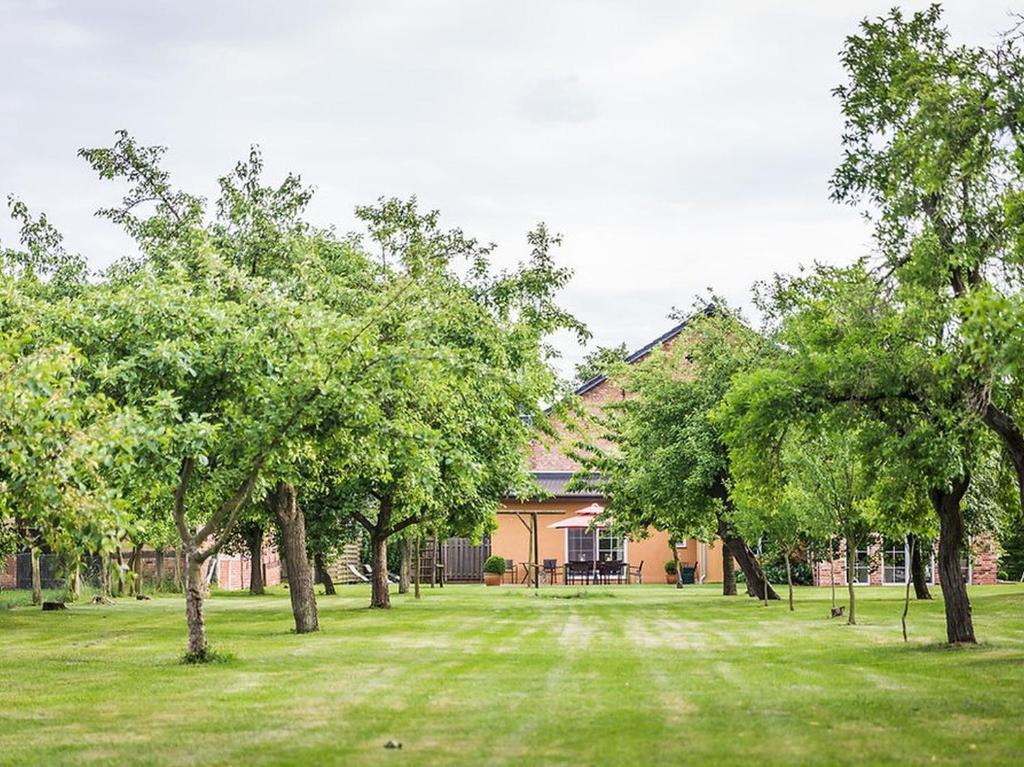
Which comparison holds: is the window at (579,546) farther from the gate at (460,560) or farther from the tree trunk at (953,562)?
the tree trunk at (953,562)

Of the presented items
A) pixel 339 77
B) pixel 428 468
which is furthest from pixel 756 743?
pixel 339 77

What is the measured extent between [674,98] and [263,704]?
1254 centimetres

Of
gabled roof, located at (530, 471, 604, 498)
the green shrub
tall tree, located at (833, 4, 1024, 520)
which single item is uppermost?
tall tree, located at (833, 4, 1024, 520)

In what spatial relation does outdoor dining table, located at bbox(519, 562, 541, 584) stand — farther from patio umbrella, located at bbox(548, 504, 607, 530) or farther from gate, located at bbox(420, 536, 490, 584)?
gate, located at bbox(420, 536, 490, 584)

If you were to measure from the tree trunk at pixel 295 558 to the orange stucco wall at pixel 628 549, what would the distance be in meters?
31.9

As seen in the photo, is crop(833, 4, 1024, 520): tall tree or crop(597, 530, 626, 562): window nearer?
crop(833, 4, 1024, 520): tall tree

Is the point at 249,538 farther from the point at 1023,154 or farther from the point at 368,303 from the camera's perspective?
the point at 1023,154

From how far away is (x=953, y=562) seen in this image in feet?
68.9

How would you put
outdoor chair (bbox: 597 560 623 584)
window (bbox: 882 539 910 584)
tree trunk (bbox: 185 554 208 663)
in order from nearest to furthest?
tree trunk (bbox: 185 554 208 663) → window (bbox: 882 539 910 584) → outdoor chair (bbox: 597 560 623 584)

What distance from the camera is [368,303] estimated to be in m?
26.3

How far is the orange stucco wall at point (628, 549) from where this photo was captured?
59250 millimetres

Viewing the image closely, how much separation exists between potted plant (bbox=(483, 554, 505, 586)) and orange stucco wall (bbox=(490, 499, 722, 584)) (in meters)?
2.93

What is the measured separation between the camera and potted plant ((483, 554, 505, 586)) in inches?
2174

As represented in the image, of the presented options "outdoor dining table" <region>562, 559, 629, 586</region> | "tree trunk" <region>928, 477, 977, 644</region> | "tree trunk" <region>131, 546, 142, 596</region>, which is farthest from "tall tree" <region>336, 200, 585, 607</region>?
"outdoor dining table" <region>562, 559, 629, 586</region>
